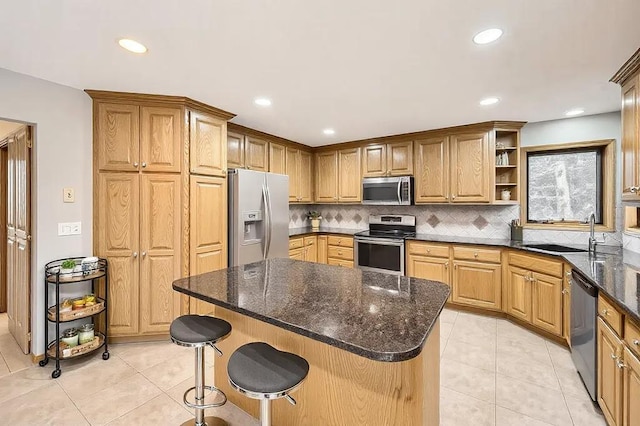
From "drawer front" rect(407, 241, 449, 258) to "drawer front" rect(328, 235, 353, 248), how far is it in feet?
3.05

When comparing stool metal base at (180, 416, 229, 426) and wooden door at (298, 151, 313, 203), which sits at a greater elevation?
wooden door at (298, 151, 313, 203)

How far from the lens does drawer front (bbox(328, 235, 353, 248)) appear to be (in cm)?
452

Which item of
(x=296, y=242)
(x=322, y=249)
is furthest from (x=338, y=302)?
(x=322, y=249)

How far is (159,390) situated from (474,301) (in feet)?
11.0

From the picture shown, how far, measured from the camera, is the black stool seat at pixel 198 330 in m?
1.51

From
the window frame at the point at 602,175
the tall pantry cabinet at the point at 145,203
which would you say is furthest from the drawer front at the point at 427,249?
the tall pantry cabinet at the point at 145,203

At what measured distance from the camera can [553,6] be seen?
1.51 meters

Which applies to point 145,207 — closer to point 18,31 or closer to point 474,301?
point 18,31

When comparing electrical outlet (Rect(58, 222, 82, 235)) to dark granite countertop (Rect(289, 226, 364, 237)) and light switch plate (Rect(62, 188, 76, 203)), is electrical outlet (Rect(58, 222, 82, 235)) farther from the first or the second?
dark granite countertop (Rect(289, 226, 364, 237))

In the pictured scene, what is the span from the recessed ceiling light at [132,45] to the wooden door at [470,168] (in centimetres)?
343

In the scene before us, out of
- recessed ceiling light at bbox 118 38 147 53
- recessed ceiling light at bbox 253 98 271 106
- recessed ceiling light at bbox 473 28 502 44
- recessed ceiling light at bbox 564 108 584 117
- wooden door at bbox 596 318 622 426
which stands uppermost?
→ recessed ceiling light at bbox 253 98 271 106

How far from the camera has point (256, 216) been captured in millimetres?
3402

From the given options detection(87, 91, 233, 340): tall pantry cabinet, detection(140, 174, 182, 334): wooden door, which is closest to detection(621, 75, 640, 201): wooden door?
detection(87, 91, 233, 340): tall pantry cabinet

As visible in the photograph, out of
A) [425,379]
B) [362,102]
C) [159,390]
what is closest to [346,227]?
[362,102]
